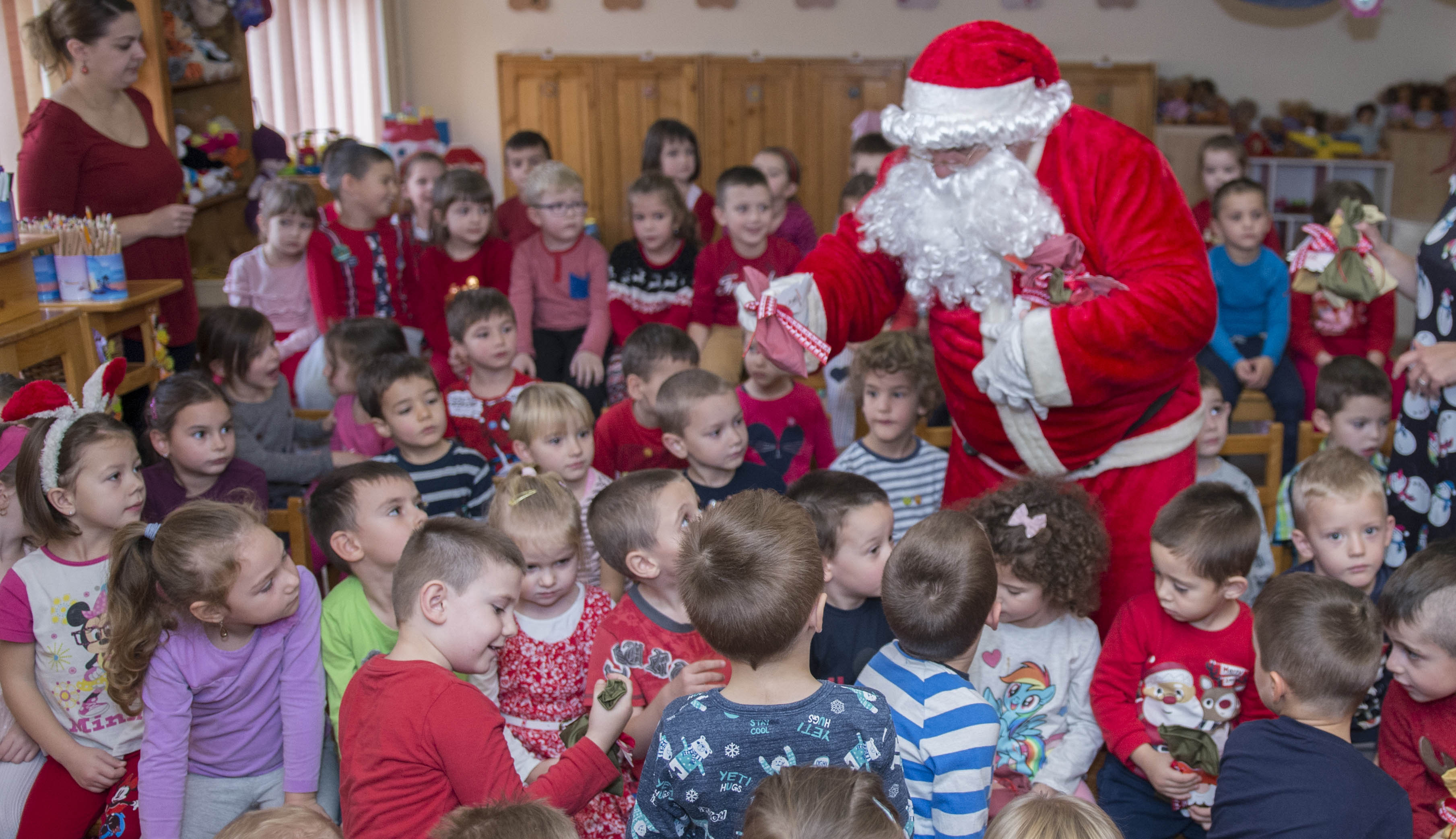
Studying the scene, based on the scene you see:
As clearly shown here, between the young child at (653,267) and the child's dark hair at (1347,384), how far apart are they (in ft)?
7.04

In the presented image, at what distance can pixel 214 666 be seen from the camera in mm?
2021

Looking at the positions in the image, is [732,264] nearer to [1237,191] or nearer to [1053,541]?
[1237,191]

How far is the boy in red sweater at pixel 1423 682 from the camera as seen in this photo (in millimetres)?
1831

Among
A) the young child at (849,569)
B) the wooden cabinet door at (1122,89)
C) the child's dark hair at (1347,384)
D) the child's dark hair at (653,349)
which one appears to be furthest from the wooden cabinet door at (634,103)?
the young child at (849,569)

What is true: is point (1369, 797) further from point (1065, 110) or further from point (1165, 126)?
point (1165, 126)

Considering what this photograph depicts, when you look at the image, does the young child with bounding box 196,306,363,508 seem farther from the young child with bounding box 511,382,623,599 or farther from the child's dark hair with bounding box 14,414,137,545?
the child's dark hair with bounding box 14,414,137,545

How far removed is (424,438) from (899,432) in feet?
3.97

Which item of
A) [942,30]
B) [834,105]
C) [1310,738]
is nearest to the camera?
[1310,738]

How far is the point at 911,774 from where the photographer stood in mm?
1739

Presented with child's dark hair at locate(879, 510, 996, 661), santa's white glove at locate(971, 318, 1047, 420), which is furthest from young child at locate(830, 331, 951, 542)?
child's dark hair at locate(879, 510, 996, 661)

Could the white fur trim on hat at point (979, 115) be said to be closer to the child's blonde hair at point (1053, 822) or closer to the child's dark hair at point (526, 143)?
the child's blonde hair at point (1053, 822)

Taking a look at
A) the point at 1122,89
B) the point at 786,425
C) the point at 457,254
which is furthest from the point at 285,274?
the point at 1122,89

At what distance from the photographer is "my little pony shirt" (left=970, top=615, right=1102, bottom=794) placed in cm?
223

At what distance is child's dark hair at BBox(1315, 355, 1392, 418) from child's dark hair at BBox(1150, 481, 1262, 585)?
1.22 m
